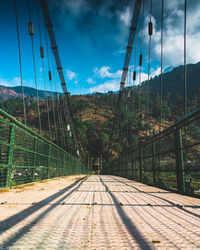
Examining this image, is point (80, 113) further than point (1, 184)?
Yes

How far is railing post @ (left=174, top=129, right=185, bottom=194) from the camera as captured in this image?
2535 millimetres

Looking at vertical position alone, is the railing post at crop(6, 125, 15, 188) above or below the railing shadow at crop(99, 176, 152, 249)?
above

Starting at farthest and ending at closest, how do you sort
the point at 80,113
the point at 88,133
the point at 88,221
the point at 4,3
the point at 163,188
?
the point at 80,113
the point at 88,133
the point at 4,3
the point at 163,188
the point at 88,221

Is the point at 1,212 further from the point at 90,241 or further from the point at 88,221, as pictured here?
the point at 90,241

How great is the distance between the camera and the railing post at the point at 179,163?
8.32ft

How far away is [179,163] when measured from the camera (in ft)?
8.65

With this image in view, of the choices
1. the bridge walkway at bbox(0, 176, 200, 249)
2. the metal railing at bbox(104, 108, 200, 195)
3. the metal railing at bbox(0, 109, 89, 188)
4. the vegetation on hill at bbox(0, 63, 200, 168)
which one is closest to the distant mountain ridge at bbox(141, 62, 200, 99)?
the vegetation on hill at bbox(0, 63, 200, 168)

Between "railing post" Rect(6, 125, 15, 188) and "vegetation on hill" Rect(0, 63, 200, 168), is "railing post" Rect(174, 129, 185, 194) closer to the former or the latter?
"railing post" Rect(6, 125, 15, 188)

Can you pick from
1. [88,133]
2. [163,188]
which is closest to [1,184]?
[163,188]

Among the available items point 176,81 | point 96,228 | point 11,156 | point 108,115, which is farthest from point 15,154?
point 176,81

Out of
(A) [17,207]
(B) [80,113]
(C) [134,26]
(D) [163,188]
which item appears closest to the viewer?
(A) [17,207]

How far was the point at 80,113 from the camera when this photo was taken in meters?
82.4

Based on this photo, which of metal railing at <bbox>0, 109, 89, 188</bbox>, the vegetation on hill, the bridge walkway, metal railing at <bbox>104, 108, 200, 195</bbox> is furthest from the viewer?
the vegetation on hill

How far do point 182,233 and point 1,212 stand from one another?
117 centimetres
